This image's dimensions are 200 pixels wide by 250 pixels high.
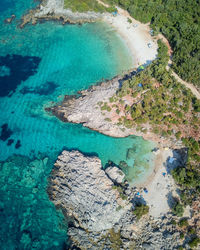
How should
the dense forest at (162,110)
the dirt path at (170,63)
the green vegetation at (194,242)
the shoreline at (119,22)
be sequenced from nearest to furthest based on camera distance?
the green vegetation at (194,242) → the dense forest at (162,110) → the dirt path at (170,63) → the shoreline at (119,22)

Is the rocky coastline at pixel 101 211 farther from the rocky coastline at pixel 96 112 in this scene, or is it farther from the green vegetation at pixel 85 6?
the green vegetation at pixel 85 6

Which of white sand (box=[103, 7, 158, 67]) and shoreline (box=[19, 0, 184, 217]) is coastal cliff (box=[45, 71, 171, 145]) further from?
white sand (box=[103, 7, 158, 67])

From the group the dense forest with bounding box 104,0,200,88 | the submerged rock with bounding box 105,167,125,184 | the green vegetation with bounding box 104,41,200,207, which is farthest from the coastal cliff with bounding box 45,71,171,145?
the dense forest with bounding box 104,0,200,88

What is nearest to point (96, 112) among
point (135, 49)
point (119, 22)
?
point (135, 49)

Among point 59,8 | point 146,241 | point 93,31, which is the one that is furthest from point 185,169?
point 59,8

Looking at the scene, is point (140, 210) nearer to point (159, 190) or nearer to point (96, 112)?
point (159, 190)

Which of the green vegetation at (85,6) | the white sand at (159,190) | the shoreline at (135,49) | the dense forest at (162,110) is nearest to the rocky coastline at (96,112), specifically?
the shoreline at (135,49)
